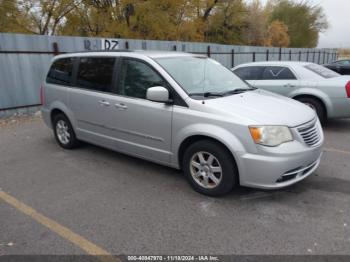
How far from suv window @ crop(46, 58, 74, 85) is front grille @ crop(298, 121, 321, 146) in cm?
384

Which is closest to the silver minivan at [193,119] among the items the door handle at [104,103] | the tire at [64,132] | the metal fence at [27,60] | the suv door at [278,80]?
the door handle at [104,103]

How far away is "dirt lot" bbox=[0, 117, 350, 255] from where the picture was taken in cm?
287

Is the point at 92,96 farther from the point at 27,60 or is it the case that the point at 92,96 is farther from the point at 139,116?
the point at 27,60

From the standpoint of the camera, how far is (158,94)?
12.5ft

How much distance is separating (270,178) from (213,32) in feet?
107

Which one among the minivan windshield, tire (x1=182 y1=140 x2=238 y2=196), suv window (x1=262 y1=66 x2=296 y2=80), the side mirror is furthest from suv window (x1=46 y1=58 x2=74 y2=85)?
suv window (x1=262 y1=66 x2=296 y2=80)

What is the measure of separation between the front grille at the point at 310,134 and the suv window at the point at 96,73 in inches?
108

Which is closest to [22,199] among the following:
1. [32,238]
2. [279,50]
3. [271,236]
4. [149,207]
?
[32,238]

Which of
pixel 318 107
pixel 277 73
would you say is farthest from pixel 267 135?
pixel 277 73

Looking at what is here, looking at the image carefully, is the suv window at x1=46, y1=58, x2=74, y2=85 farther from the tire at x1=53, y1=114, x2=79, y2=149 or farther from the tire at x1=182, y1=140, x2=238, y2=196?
the tire at x1=182, y1=140, x2=238, y2=196

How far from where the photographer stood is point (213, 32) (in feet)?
111

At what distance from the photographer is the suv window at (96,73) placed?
4.70 metres

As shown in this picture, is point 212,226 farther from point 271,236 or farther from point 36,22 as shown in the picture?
point 36,22

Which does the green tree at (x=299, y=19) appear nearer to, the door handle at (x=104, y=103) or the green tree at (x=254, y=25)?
the green tree at (x=254, y=25)
